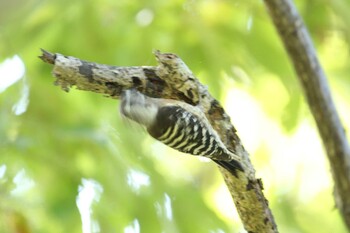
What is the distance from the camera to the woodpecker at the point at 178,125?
3.06 feet

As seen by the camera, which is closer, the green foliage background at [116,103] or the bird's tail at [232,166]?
the bird's tail at [232,166]

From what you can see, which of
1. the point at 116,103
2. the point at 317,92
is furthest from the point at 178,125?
the point at 116,103

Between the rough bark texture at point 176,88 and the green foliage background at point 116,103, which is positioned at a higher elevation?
the green foliage background at point 116,103

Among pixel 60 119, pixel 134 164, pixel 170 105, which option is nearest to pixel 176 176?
pixel 134 164

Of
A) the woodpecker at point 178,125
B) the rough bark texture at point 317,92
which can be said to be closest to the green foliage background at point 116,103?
the rough bark texture at point 317,92

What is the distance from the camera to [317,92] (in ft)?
4.00

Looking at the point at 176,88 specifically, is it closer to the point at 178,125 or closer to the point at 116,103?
the point at 178,125

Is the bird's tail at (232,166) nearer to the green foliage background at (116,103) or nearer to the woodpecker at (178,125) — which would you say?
the woodpecker at (178,125)

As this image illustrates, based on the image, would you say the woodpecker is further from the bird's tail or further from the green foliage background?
the green foliage background

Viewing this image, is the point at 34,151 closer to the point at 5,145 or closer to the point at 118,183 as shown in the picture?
the point at 5,145

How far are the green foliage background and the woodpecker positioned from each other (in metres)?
0.27

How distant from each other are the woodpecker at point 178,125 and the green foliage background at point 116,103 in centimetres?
27

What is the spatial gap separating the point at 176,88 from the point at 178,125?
88 millimetres

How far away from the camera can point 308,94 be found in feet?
4.03
